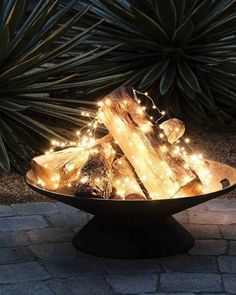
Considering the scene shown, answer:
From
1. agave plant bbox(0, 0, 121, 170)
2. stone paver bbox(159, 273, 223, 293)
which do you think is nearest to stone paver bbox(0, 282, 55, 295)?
stone paver bbox(159, 273, 223, 293)

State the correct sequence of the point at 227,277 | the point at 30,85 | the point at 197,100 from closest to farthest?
the point at 227,277, the point at 30,85, the point at 197,100

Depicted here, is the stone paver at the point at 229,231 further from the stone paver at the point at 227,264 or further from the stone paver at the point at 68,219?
the stone paver at the point at 68,219

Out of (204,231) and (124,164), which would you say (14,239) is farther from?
(204,231)

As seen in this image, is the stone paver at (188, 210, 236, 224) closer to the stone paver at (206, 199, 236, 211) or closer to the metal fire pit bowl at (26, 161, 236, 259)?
the stone paver at (206, 199, 236, 211)

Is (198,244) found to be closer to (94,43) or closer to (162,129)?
(162,129)

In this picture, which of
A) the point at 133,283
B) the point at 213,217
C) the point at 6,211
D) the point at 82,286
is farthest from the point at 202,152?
the point at 82,286

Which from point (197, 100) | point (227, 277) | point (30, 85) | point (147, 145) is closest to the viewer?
point (227, 277)

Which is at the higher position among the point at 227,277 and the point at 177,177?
the point at 177,177

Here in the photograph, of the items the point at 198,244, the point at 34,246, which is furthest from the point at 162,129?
the point at 34,246
